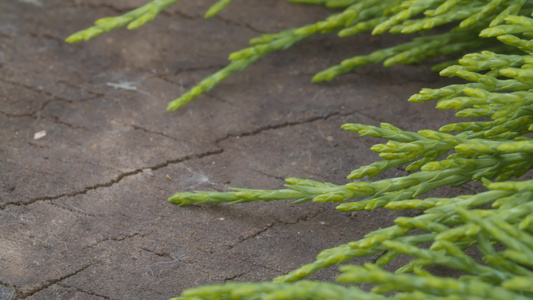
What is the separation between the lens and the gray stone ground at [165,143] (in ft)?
6.61

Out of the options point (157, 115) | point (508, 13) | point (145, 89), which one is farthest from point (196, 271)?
point (508, 13)

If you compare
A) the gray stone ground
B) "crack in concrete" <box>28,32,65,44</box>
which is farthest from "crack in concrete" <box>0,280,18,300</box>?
"crack in concrete" <box>28,32,65,44</box>

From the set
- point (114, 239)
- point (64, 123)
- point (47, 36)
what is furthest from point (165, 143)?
point (47, 36)

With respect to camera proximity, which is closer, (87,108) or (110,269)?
(110,269)

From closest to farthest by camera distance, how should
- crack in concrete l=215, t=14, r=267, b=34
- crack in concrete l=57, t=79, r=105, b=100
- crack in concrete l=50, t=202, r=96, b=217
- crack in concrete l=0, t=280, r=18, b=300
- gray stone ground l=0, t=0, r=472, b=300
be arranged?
crack in concrete l=0, t=280, r=18, b=300 < gray stone ground l=0, t=0, r=472, b=300 < crack in concrete l=50, t=202, r=96, b=217 < crack in concrete l=57, t=79, r=105, b=100 < crack in concrete l=215, t=14, r=267, b=34

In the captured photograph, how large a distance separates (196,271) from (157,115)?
36.4 inches

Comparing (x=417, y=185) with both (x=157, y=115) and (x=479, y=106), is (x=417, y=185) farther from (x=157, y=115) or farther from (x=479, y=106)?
(x=157, y=115)

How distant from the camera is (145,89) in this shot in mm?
2848

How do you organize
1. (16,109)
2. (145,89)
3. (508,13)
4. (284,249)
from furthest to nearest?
(145,89) < (16,109) < (508,13) < (284,249)

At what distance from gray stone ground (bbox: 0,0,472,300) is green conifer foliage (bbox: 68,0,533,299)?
133 mm

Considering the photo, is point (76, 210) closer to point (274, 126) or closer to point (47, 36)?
point (274, 126)

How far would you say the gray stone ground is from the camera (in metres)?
2.01

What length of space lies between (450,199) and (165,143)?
123cm

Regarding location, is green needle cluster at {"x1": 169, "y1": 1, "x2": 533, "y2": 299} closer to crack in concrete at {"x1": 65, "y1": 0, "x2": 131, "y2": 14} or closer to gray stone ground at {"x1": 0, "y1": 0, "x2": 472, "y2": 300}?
gray stone ground at {"x1": 0, "y1": 0, "x2": 472, "y2": 300}
